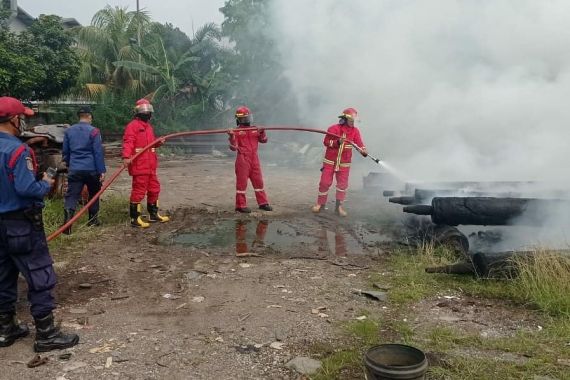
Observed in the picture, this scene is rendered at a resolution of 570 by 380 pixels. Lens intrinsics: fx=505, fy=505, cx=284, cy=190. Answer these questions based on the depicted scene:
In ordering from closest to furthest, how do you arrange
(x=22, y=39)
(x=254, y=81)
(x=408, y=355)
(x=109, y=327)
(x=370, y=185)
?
(x=408, y=355), (x=109, y=327), (x=370, y=185), (x=22, y=39), (x=254, y=81)

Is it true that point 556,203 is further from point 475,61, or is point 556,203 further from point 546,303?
point 475,61

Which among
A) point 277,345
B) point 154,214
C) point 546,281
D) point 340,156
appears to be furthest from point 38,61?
point 546,281

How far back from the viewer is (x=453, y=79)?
29.8 ft

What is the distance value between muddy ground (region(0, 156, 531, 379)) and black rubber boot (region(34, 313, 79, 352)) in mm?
62

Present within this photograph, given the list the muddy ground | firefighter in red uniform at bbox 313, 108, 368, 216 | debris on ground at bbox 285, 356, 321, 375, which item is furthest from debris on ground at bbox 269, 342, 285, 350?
firefighter in red uniform at bbox 313, 108, 368, 216

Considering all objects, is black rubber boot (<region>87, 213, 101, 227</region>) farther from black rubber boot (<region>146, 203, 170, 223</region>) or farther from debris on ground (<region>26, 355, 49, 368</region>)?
debris on ground (<region>26, 355, 49, 368</region>)

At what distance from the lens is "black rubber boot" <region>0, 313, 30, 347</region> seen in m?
3.62

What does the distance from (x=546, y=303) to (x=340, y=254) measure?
2.30 metres

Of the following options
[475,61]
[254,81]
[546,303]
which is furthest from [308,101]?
[546,303]

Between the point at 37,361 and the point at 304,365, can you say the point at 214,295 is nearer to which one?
the point at 304,365

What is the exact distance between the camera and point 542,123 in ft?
23.8

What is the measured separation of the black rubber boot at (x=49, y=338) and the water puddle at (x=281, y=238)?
2509 millimetres

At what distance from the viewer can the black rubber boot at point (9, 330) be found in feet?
11.9

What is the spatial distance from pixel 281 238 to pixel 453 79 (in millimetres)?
4750
